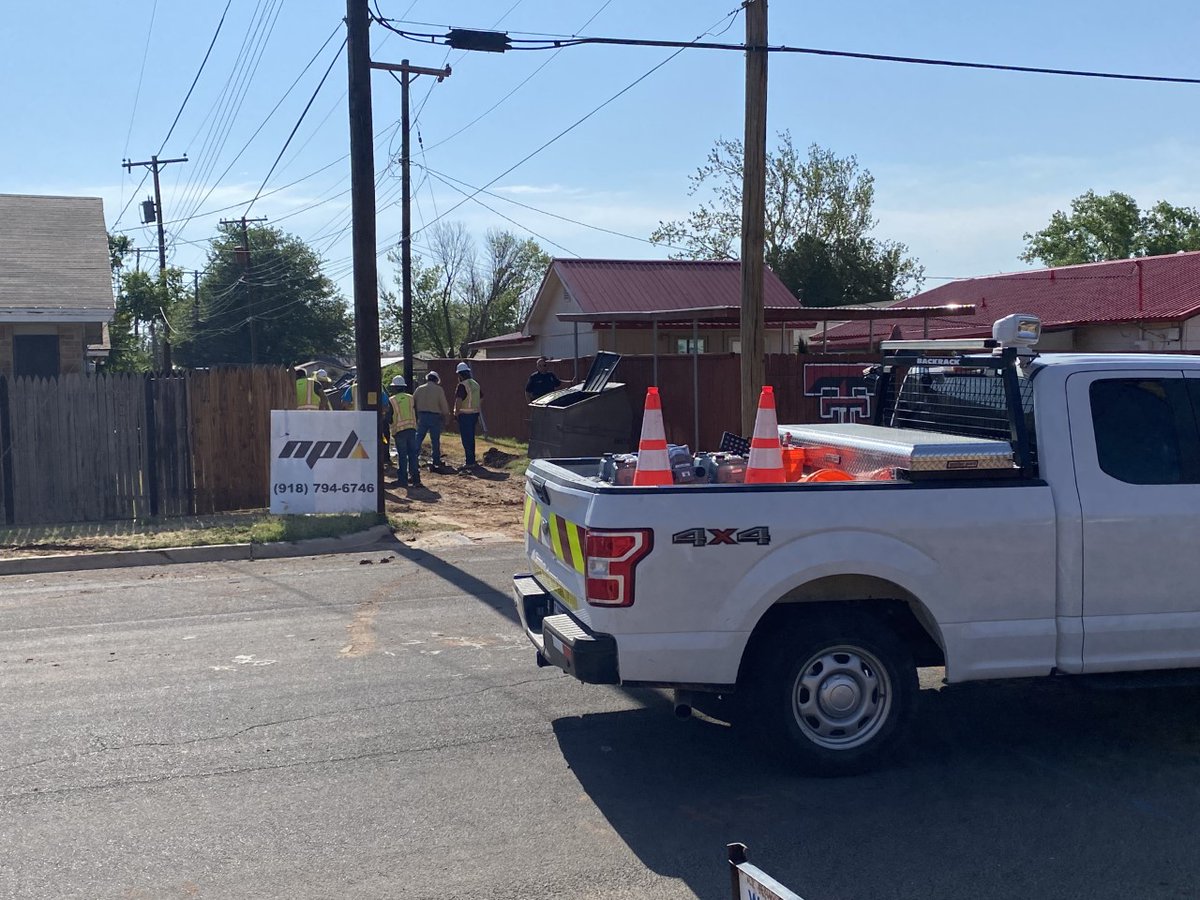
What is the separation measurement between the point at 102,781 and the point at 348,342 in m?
56.5

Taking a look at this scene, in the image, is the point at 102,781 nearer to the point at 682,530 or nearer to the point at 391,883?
the point at 391,883

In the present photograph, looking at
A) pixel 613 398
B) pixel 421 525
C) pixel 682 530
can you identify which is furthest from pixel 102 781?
pixel 613 398

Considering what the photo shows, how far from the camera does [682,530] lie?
492cm

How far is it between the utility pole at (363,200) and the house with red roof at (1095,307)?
1139 cm

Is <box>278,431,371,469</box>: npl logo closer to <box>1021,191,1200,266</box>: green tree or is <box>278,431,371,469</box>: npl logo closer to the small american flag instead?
the small american flag

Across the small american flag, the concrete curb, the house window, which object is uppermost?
the house window

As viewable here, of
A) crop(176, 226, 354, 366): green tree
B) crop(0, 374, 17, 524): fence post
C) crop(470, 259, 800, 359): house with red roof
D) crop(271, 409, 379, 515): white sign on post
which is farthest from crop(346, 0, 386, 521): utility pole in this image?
crop(176, 226, 354, 366): green tree

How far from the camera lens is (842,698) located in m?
5.20

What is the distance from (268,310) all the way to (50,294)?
1611 inches

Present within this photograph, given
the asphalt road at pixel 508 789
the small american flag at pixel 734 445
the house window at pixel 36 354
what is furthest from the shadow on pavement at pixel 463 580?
the house window at pixel 36 354

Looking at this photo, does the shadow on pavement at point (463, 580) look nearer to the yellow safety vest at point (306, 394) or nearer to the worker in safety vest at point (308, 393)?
the worker in safety vest at point (308, 393)

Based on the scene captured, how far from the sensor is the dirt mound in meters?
20.9

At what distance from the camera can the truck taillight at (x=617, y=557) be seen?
16.0ft

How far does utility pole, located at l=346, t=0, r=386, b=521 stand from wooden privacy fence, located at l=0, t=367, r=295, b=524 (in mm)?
1732
